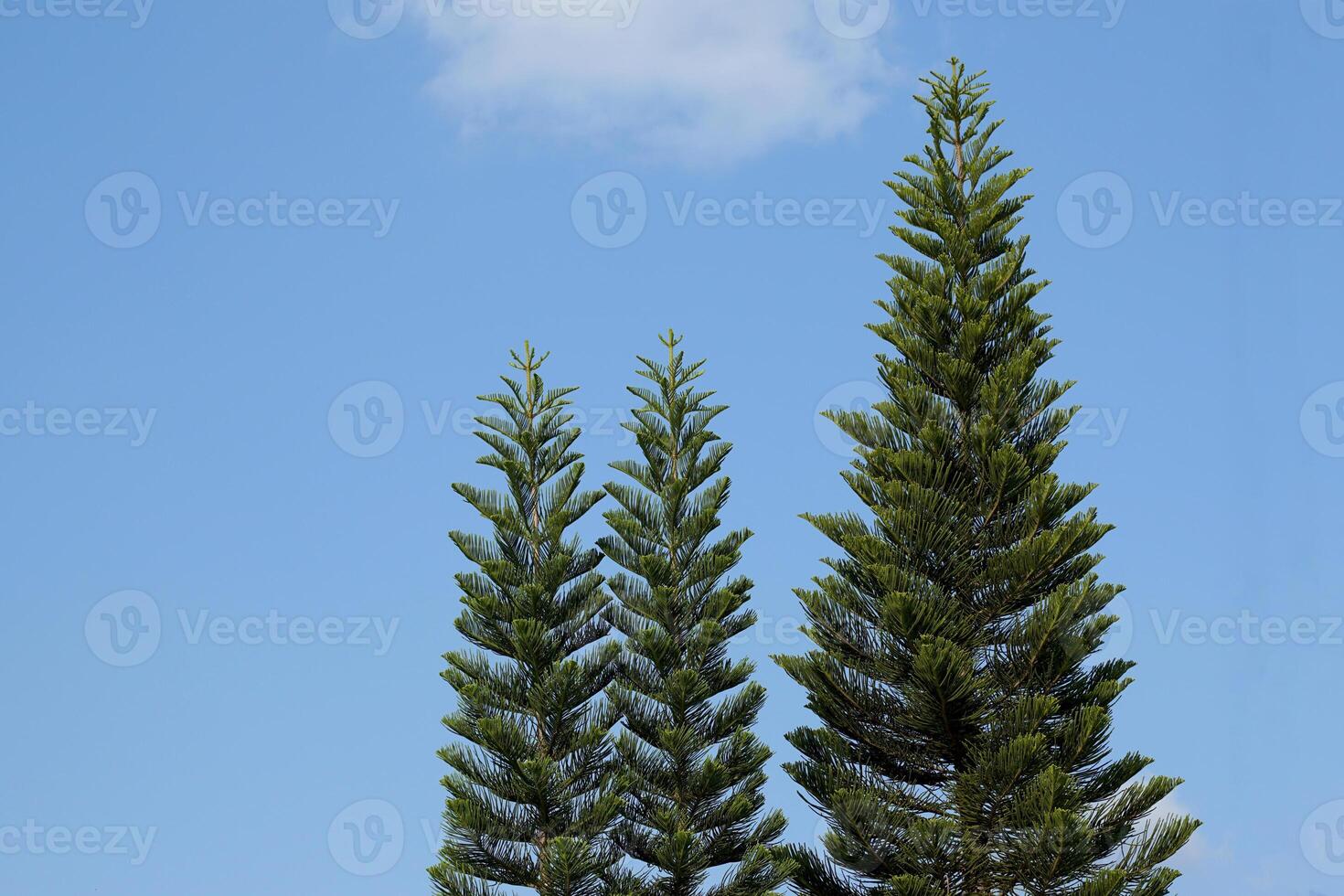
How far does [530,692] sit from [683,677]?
138 cm

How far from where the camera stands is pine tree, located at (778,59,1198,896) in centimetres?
1276

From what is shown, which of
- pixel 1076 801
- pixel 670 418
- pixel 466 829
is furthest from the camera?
pixel 670 418

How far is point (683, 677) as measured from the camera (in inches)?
549

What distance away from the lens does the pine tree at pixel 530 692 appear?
13.7 meters

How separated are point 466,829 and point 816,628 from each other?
351cm

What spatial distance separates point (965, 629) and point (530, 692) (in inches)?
153

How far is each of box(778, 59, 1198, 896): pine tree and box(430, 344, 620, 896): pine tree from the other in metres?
1.85

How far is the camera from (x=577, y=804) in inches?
546

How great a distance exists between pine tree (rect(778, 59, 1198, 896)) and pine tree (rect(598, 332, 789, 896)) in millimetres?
562

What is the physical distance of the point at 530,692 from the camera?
14.1 meters

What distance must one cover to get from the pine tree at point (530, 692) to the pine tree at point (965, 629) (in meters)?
1.85

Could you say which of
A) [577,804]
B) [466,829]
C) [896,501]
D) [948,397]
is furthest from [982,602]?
[466,829]

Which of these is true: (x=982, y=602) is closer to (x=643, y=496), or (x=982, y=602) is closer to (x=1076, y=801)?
(x=1076, y=801)

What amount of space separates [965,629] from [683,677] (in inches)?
98.2
